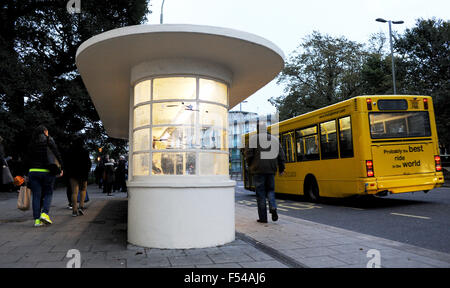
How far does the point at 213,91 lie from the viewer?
5.40m

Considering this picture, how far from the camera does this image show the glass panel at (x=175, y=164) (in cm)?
501

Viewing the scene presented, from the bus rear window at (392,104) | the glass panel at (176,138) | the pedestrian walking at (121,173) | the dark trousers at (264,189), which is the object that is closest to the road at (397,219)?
the dark trousers at (264,189)

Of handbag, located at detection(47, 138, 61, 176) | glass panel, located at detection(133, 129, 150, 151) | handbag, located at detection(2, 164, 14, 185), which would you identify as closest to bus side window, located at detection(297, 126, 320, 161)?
glass panel, located at detection(133, 129, 150, 151)

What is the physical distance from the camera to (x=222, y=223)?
16.4ft

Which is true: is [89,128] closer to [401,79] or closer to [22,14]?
[22,14]

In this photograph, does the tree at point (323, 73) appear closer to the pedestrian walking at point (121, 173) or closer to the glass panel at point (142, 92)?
the pedestrian walking at point (121, 173)

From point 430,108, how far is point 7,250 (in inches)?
408

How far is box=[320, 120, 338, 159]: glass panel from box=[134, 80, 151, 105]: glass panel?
6527 millimetres

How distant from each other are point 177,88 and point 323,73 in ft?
95.8

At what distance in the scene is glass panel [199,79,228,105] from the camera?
527 centimetres

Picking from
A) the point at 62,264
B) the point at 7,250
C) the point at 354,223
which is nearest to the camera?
the point at 62,264

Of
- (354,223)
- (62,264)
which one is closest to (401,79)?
(354,223)

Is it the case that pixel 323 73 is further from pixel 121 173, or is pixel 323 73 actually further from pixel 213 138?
pixel 213 138

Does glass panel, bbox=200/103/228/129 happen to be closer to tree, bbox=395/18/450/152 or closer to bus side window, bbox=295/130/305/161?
bus side window, bbox=295/130/305/161
